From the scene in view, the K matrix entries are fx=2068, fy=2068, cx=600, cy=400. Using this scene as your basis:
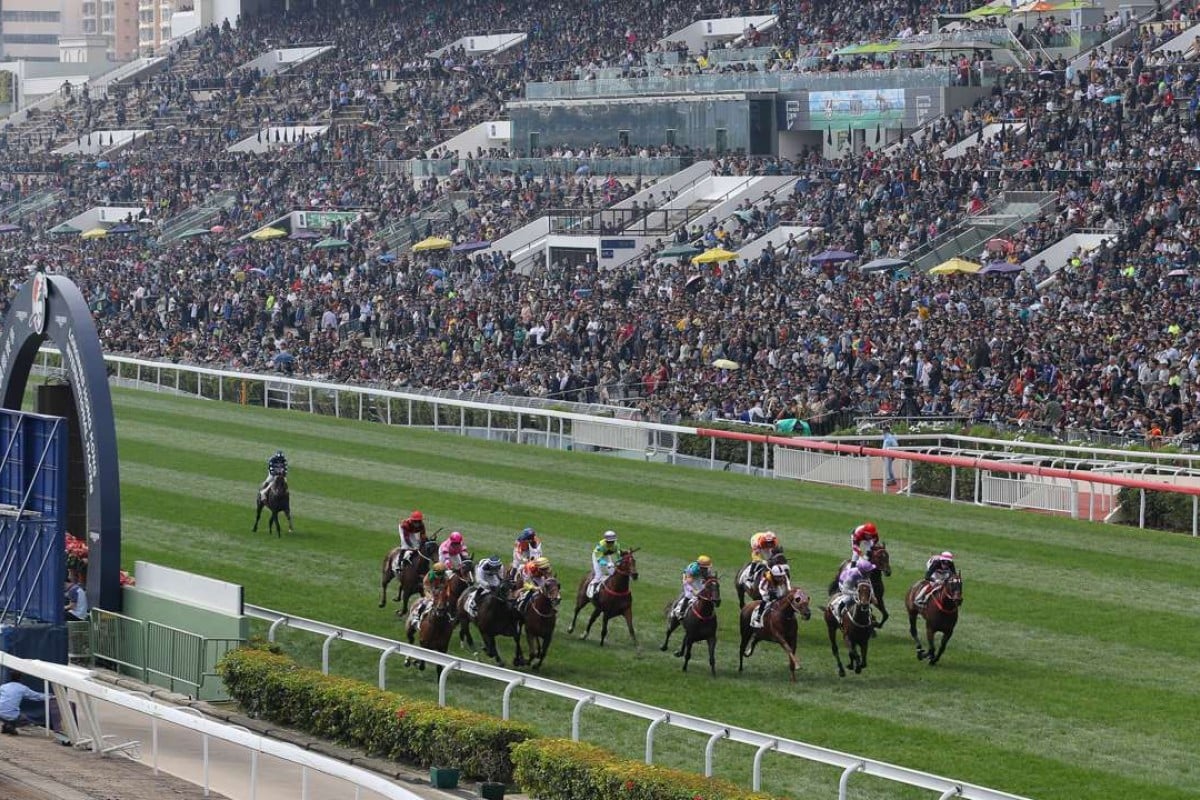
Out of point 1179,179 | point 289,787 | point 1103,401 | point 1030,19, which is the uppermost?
point 1030,19

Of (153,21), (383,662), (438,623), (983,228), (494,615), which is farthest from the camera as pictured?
(153,21)

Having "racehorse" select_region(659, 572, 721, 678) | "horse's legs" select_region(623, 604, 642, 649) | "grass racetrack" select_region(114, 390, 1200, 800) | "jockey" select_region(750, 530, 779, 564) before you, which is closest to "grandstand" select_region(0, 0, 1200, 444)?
"grass racetrack" select_region(114, 390, 1200, 800)

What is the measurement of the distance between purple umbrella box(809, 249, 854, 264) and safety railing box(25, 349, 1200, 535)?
7619 millimetres

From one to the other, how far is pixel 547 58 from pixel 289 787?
44.6 m

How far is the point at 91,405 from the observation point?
16.3 m

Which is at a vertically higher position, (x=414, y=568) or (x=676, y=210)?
(x=676, y=210)

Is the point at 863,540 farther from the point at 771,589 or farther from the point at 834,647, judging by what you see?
the point at 771,589

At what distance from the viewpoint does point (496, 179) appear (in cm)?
4872

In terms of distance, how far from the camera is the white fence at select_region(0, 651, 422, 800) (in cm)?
1113

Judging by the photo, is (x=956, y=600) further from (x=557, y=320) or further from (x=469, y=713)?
(x=557, y=320)

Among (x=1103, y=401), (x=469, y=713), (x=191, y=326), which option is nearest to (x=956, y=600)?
(x=469, y=713)

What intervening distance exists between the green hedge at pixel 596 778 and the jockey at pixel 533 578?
126 inches

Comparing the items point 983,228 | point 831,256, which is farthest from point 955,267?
point 831,256

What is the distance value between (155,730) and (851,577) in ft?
18.2
